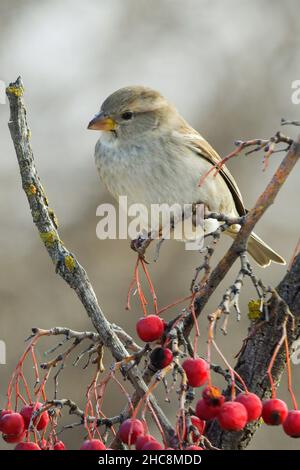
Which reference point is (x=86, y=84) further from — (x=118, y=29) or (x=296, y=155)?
(x=296, y=155)


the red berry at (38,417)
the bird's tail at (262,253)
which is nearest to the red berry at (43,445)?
the red berry at (38,417)

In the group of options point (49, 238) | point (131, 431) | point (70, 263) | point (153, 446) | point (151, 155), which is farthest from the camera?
point (151, 155)

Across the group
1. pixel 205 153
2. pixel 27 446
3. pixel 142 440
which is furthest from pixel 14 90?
pixel 205 153

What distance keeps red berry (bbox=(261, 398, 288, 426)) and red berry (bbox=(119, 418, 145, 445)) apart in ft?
1.00

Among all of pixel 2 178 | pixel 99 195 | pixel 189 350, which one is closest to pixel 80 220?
pixel 99 195

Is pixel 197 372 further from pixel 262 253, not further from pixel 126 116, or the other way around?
pixel 262 253

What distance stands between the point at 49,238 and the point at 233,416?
1050mm

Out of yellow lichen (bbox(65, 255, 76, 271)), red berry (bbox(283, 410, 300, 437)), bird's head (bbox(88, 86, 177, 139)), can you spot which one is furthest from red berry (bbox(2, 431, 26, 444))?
bird's head (bbox(88, 86, 177, 139))

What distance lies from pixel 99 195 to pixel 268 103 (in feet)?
7.02

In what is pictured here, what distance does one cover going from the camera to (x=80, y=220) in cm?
789

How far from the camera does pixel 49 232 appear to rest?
9.29ft

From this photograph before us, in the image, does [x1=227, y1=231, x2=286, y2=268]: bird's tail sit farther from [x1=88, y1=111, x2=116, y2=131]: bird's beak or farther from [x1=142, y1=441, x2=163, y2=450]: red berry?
[x1=142, y1=441, x2=163, y2=450]: red berry

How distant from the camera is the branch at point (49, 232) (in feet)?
8.50

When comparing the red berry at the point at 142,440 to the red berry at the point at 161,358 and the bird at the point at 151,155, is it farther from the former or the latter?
the bird at the point at 151,155
